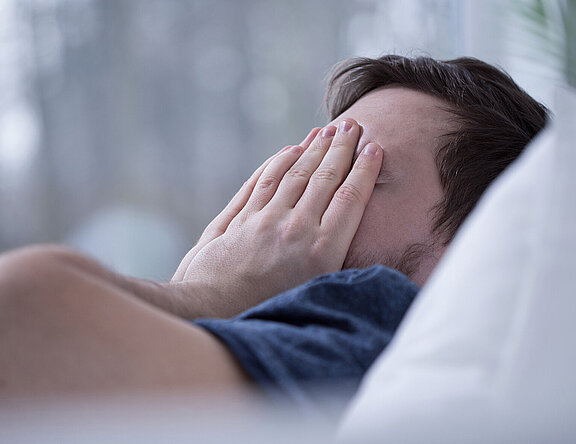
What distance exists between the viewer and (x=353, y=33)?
8.98 ft

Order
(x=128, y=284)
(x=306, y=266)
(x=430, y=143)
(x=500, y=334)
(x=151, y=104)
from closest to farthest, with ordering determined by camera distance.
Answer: (x=500, y=334)
(x=128, y=284)
(x=306, y=266)
(x=430, y=143)
(x=151, y=104)

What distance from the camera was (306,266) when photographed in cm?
97

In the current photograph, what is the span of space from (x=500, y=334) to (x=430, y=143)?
72 cm

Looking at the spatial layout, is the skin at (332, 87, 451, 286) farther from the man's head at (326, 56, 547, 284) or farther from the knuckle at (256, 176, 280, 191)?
the knuckle at (256, 176, 280, 191)

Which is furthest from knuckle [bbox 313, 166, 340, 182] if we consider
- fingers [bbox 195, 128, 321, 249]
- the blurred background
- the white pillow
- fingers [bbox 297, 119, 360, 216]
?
the blurred background

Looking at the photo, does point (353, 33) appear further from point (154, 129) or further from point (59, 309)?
point (59, 309)

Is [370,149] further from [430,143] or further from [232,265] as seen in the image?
[232,265]

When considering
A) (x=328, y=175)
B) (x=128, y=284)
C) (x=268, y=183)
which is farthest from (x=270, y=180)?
(x=128, y=284)

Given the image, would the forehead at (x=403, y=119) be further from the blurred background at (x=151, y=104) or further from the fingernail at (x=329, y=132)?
the blurred background at (x=151, y=104)

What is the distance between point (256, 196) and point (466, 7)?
4.27 feet

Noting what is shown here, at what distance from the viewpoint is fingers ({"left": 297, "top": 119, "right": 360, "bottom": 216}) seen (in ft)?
3.48

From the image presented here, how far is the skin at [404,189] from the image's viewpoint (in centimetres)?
102

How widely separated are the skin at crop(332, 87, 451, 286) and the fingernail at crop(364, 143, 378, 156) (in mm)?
18

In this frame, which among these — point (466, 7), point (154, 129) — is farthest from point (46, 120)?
point (466, 7)
